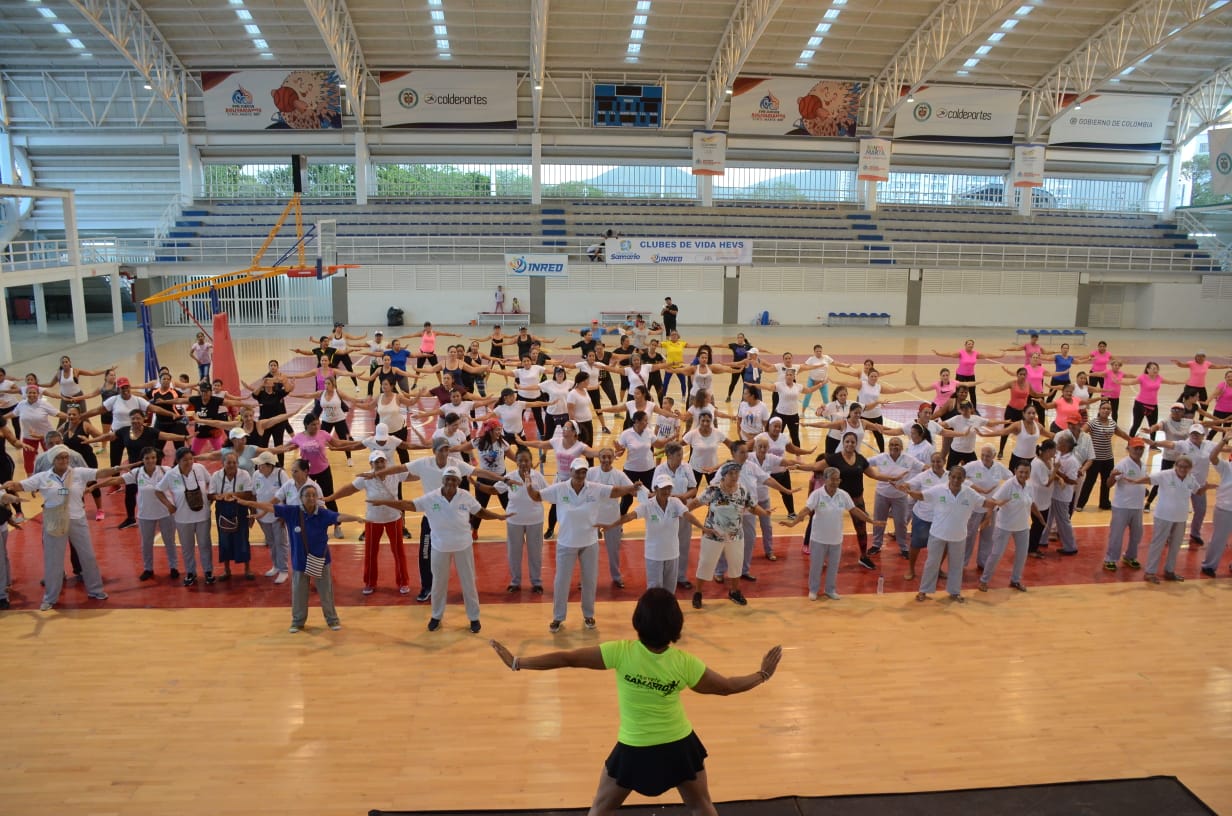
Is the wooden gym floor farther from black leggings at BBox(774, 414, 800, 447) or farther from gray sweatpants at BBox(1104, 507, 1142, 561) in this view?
black leggings at BBox(774, 414, 800, 447)

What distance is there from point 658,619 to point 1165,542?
28.5 ft

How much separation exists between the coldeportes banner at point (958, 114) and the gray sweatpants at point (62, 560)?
39195 millimetres

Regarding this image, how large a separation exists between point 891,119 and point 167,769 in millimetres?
42210

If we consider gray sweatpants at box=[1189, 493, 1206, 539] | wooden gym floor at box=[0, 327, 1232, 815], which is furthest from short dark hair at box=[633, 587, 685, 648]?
gray sweatpants at box=[1189, 493, 1206, 539]

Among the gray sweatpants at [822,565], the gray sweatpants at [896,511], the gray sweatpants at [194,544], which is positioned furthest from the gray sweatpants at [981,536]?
the gray sweatpants at [194,544]

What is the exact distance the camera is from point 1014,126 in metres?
42.0

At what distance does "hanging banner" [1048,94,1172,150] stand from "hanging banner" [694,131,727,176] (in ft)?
54.9

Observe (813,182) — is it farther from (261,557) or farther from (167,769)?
(167,769)

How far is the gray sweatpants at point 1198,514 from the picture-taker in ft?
37.6

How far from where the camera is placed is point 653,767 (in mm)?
4707

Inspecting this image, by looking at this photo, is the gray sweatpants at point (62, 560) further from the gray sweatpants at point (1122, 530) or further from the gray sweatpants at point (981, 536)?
the gray sweatpants at point (1122, 530)

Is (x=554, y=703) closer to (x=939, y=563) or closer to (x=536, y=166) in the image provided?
(x=939, y=563)

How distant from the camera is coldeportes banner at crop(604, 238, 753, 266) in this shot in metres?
36.0

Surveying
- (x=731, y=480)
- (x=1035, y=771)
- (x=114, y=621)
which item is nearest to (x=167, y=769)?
(x=114, y=621)
